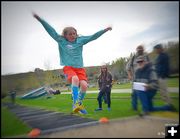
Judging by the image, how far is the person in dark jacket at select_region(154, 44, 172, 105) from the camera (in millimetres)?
4324

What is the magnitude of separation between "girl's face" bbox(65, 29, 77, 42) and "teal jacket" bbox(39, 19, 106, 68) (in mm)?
59

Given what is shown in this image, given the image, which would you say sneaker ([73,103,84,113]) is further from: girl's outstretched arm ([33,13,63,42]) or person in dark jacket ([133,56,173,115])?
girl's outstretched arm ([33,13,63,42])

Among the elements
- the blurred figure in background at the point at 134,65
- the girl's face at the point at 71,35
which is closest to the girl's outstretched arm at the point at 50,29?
the girl's face at the point at 71,35

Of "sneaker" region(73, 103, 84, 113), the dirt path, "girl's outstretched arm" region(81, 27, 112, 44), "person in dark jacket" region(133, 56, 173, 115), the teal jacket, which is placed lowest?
the dirt path

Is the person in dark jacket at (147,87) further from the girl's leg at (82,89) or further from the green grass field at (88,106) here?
the girl's leg at (82,89)

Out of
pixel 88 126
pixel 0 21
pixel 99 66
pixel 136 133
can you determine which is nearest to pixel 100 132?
pixel 88 126

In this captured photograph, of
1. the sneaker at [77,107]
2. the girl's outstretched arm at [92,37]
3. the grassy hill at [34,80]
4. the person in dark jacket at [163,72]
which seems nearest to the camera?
the grassy hill at [34,80]

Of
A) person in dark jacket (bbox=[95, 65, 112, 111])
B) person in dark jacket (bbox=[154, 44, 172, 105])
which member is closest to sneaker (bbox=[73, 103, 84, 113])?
person in dark jacket (bbox=[95, 65, 112, 111])

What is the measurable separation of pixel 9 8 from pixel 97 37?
1709 millimetres

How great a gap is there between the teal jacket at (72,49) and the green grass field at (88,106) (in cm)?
66

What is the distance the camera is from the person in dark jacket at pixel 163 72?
4.32m

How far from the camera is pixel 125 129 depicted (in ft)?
12.7

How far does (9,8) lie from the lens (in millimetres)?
3918

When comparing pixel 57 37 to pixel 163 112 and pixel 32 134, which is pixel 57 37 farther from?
pixel 163 112
